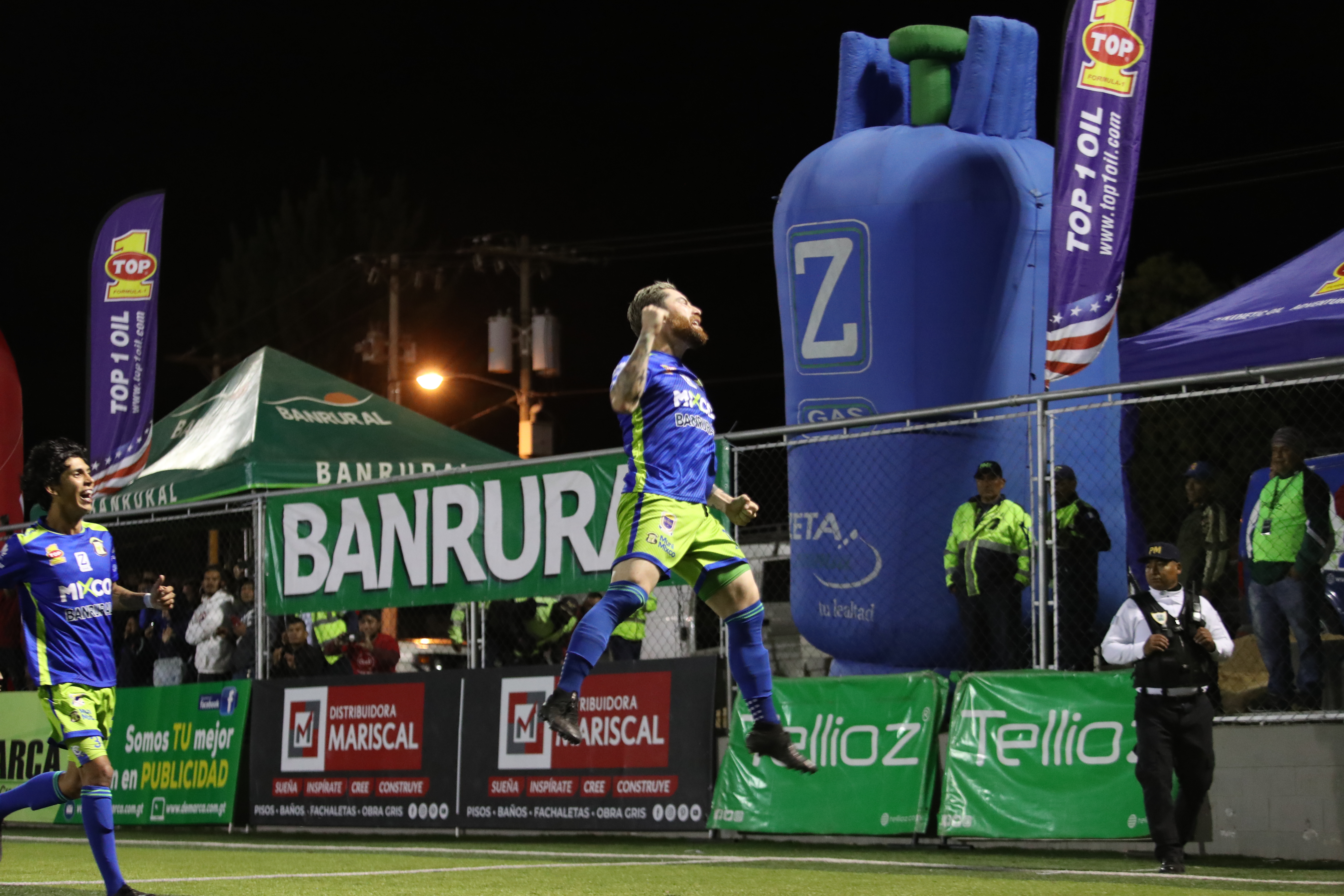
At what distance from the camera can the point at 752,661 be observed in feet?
24.6

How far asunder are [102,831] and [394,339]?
111 feet

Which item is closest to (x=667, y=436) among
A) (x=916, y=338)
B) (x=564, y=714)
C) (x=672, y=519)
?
(x=672, y=519)

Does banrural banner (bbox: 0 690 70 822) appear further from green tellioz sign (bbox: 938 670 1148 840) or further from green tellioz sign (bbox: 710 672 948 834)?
green tellioz sign (bbox: 938 670 1148 840)

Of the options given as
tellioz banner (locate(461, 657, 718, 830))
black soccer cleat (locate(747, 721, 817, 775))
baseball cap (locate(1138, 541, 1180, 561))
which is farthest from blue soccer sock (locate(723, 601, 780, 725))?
tellioz banner (locate(461, 657, 718, 830))

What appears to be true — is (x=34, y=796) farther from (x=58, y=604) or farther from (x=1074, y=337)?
(x=1074, y=337)

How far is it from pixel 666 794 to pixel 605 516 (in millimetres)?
2154

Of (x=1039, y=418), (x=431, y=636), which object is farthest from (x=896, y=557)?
(x=431, y=636)

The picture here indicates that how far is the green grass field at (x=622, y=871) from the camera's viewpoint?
26.6 ft

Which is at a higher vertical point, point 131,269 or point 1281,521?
point 131,269

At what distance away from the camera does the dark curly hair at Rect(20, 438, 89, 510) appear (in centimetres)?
777

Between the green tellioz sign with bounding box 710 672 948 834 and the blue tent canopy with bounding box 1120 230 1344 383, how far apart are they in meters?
3.51

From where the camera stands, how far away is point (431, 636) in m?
18.8

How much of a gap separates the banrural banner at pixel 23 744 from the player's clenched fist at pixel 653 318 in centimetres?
1089

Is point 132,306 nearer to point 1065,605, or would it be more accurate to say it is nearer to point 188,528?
point 188,528
